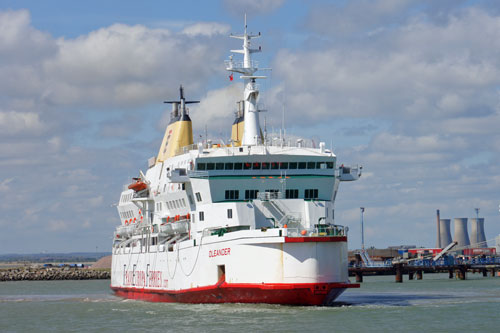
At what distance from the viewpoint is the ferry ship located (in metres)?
38.8

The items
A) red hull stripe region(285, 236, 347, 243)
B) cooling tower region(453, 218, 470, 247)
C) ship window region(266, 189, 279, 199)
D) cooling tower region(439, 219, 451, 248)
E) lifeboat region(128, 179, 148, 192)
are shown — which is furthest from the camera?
cooling tower region(439, 219, 451, 248)

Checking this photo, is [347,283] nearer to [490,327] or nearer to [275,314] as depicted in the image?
[275,314]

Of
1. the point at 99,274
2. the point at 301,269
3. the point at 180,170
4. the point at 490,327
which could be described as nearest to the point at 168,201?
the point at 180,170

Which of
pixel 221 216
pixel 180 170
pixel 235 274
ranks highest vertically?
pixel 180 170

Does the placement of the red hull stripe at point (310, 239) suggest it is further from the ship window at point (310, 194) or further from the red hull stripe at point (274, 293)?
the ship window at point (310, 194)

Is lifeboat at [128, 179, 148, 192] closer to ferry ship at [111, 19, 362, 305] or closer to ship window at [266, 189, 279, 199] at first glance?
ferry ship at [111, 19, 362, 305]

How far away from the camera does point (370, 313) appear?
40.3 metres

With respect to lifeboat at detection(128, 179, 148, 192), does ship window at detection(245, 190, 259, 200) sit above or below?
below

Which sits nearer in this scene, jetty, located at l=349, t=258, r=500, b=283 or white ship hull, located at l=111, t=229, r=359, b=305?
white ship hull, located at l=111, t=229, r=359, b=305

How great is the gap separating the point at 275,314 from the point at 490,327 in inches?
384

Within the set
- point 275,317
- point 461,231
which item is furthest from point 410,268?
point 461,231

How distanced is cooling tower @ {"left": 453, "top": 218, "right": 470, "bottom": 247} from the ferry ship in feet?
367

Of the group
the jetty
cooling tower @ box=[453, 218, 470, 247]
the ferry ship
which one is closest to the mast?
the ferry ship

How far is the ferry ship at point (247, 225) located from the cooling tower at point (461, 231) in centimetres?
11187
